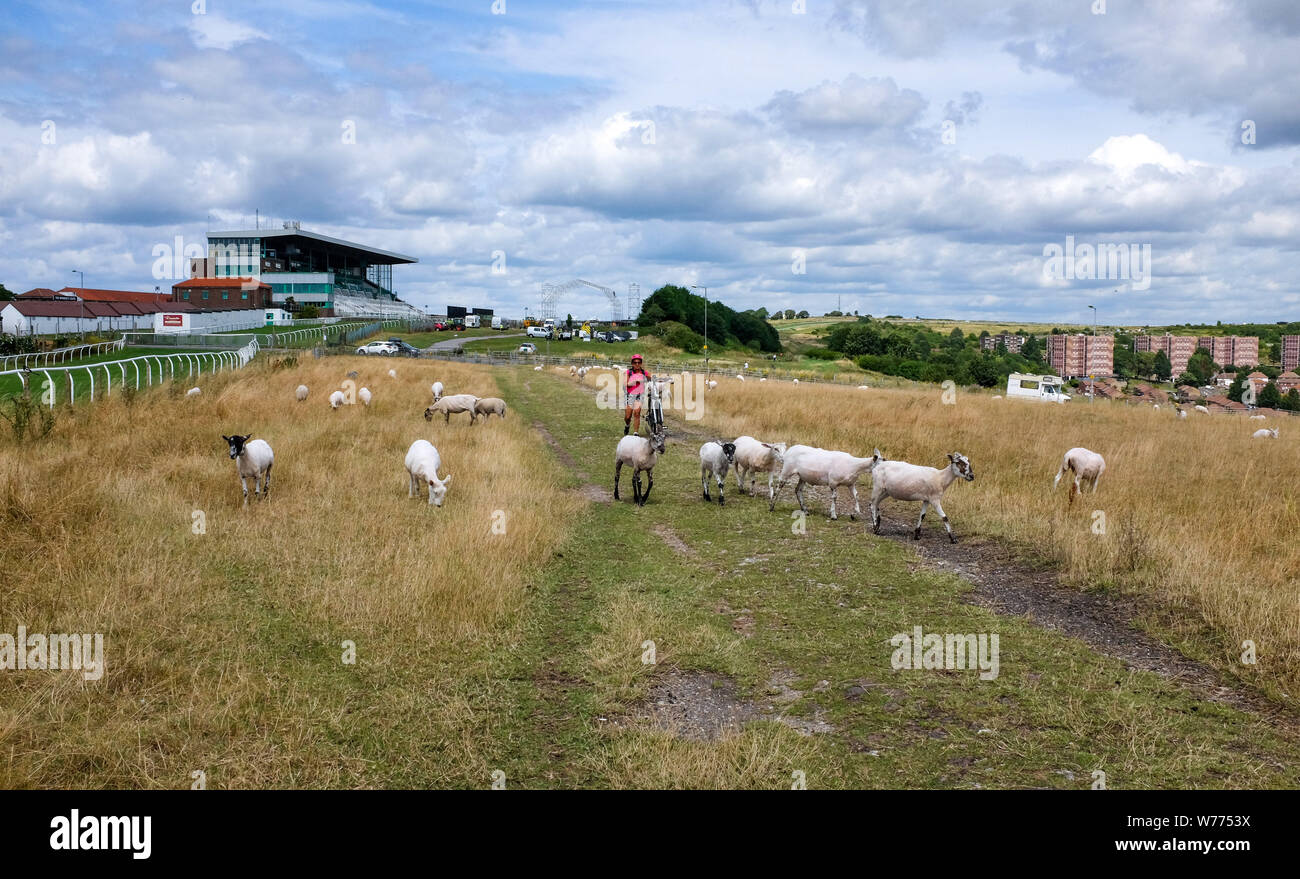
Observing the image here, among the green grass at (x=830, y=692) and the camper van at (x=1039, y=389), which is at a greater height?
the camper van at (x=1039, y=389)

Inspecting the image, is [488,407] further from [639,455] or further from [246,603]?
[246,603]

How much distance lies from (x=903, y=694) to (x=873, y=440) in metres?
15.4

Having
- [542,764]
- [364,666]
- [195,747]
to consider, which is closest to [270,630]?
[364,666]

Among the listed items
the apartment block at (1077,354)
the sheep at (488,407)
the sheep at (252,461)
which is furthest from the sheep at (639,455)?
the apartment block at (1077,354)

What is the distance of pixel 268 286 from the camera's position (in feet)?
400

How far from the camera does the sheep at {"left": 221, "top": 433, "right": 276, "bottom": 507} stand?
13.8m

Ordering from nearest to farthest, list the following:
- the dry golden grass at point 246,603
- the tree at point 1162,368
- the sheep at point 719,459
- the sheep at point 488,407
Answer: the dry golden grass at point 246,603 → the sheep at point 719,459 → the sheep at point 488,407 → the tree at point 1162,368

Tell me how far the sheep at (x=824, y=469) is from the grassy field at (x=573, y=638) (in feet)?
2.33

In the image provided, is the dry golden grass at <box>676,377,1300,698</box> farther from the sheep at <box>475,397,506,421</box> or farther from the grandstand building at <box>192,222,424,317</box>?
the grandstand building at <box>192,222,424,317</box>

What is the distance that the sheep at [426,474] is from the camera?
561 inches

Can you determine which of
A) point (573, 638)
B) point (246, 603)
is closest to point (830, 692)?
point (573, 638)

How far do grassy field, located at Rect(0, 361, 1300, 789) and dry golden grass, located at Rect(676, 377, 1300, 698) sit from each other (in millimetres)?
67

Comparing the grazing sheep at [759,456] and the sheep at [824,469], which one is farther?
the grazing sheep at [759,456]

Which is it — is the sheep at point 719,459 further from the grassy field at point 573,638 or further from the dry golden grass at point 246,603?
the dry golden grass at point 246,603
